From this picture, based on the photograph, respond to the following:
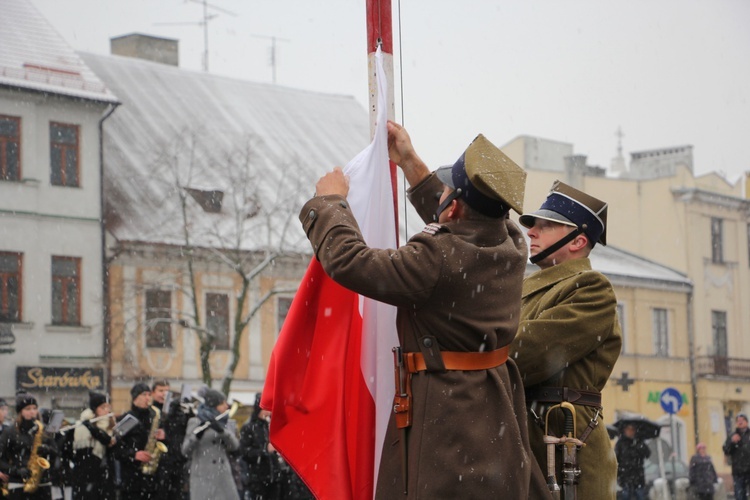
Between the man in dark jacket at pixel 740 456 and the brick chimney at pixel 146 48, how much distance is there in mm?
25216

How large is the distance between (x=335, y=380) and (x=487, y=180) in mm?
842

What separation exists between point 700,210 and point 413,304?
47.0m

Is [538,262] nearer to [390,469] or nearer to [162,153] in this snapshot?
[390,469]

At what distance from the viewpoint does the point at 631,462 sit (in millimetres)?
17875

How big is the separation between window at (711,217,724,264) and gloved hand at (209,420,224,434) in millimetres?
39317

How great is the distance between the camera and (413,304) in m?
4.09

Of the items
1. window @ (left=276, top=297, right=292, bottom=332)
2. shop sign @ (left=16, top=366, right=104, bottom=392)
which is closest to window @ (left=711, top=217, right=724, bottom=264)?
window @ (left=276, top=297, right=292, bottom=332)

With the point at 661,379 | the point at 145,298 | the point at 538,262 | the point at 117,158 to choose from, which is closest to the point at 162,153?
the point at 117,158

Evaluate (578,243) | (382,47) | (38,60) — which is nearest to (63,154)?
(38,60)

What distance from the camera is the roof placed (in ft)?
110

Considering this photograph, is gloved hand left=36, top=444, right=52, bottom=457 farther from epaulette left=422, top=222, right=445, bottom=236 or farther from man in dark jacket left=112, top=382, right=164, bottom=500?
epaulette left=422, top=222, right=445, bottom=236

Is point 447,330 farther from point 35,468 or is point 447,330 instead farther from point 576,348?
point 35,468

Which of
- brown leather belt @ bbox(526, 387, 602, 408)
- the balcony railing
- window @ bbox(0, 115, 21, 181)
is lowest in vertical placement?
the balcony railing

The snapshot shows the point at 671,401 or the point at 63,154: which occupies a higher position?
the point at 63,154
